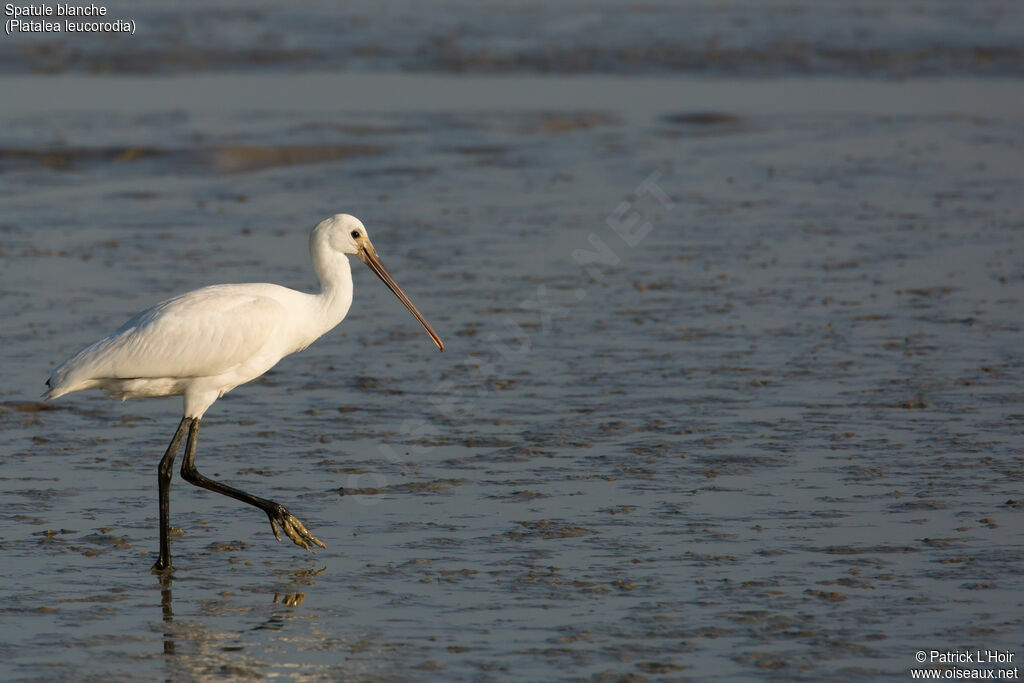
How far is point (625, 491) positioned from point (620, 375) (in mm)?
2322

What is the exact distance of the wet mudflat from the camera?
6152 millimetres

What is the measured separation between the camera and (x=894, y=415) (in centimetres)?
898

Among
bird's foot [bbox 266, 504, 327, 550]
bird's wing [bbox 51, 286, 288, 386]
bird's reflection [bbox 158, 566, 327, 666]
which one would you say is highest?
bird's wing [bbox 51, 286, 288, 386]

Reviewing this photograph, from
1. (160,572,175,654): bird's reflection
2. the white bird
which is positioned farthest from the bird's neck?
(160,572,175,654): bird's reflection

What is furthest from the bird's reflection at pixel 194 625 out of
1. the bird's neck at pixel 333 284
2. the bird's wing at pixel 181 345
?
the bird's neck at pixel 333 284

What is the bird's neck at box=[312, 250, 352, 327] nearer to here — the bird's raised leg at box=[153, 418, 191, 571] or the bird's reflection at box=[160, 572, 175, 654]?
the bird's raised leg at box=[153, 418, 191, 571]

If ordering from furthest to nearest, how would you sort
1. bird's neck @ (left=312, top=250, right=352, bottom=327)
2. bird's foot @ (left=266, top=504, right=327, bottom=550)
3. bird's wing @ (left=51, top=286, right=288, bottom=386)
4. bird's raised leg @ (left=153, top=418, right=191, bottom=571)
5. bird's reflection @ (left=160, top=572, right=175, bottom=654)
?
1. bird's neck @ (left=312, top=250, right=352, bottom=327)
2. bird's wing @ (left=51, top=286, right=288, bottom=386)
3. bird's foot @ (left=266, top=504, right=327, bottom=550)
4. bird's raised leg @ (left=153, top=418, right=191, bottom=571)
5. bird's reflection @ (left=160, top=572, right=175, bottom=654)

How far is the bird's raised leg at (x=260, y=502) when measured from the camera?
23.2 feet

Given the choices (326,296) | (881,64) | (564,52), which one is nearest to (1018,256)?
(326,296)

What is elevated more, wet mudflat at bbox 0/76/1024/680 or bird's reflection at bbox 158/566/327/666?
wet mudflat at bbox 0/76/1024/680

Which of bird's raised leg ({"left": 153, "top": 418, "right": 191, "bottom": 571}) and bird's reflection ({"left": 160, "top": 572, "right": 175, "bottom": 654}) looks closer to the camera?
bird's reflection ({"left": 160, "top": 572, "right": 175, "bottom": 654})

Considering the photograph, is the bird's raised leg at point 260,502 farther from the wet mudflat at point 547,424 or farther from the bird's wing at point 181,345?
the bird's wing at point 181,345

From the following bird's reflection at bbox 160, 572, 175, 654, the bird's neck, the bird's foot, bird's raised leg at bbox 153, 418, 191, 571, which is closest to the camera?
bird's reflection at bbox 160, 572, 175, 654

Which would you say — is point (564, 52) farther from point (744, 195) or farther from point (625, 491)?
point (625, 491)
